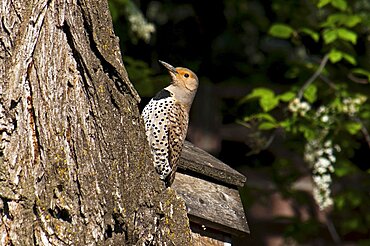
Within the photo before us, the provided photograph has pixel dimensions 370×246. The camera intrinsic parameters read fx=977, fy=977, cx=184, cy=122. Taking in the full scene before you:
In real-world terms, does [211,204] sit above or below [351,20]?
above

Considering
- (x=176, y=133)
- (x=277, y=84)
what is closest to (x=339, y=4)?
(x=277, y=84)

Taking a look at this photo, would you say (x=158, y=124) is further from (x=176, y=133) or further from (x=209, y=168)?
(x=209, y=168)

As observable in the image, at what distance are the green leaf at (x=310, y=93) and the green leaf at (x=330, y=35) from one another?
0.39 meters

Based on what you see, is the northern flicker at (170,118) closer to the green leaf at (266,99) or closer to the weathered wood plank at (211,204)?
the weathered wood plank at (211,204)

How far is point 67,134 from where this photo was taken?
8.61ft

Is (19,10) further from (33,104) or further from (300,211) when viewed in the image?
(300,211)

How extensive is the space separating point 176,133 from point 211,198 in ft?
2.09

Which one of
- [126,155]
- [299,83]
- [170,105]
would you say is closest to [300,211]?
[299,83]

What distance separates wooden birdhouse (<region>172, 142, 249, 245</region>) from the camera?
12.2 feet

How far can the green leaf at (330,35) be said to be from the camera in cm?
639

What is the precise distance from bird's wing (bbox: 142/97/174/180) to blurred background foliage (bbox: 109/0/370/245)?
7.07 feet

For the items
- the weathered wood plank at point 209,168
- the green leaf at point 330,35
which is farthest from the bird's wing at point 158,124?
the green leaf at point 330,35

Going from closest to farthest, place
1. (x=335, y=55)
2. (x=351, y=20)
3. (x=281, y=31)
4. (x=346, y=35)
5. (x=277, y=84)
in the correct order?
(x=346, y=35) < (x=351, y=20) < (x=335, y=55) < (x=281, y=31) < (x=277, y=84)

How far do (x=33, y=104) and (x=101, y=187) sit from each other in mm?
289
